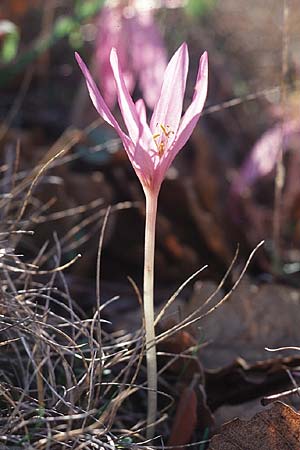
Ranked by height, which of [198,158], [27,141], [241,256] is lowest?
[241,256]

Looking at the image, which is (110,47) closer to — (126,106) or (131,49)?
(131,49)


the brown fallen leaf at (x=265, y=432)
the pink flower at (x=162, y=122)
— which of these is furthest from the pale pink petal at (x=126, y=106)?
the brown fallen leaf at (x=265, y=432)

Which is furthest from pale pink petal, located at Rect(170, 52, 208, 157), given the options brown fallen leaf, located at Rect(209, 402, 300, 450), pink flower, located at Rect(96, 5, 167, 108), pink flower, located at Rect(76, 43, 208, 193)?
pink flower, located at Rect(96, 5, 167, 108)

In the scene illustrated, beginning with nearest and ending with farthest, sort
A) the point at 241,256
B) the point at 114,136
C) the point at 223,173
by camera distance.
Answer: the point at 241,256, the point at 114,136, the point at 223,173

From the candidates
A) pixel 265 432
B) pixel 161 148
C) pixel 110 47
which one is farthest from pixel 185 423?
pixel 110 47

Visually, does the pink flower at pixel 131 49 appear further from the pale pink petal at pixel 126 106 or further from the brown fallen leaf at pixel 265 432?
the brown fallen leaf at pixel 265 432

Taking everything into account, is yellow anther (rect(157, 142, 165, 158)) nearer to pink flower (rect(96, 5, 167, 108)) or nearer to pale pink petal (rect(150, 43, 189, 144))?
pale pink petal (rect(150, 43, 189, 144))

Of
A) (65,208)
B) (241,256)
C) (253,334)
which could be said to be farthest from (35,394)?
(241,256)

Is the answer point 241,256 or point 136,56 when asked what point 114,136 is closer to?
point 136,56
